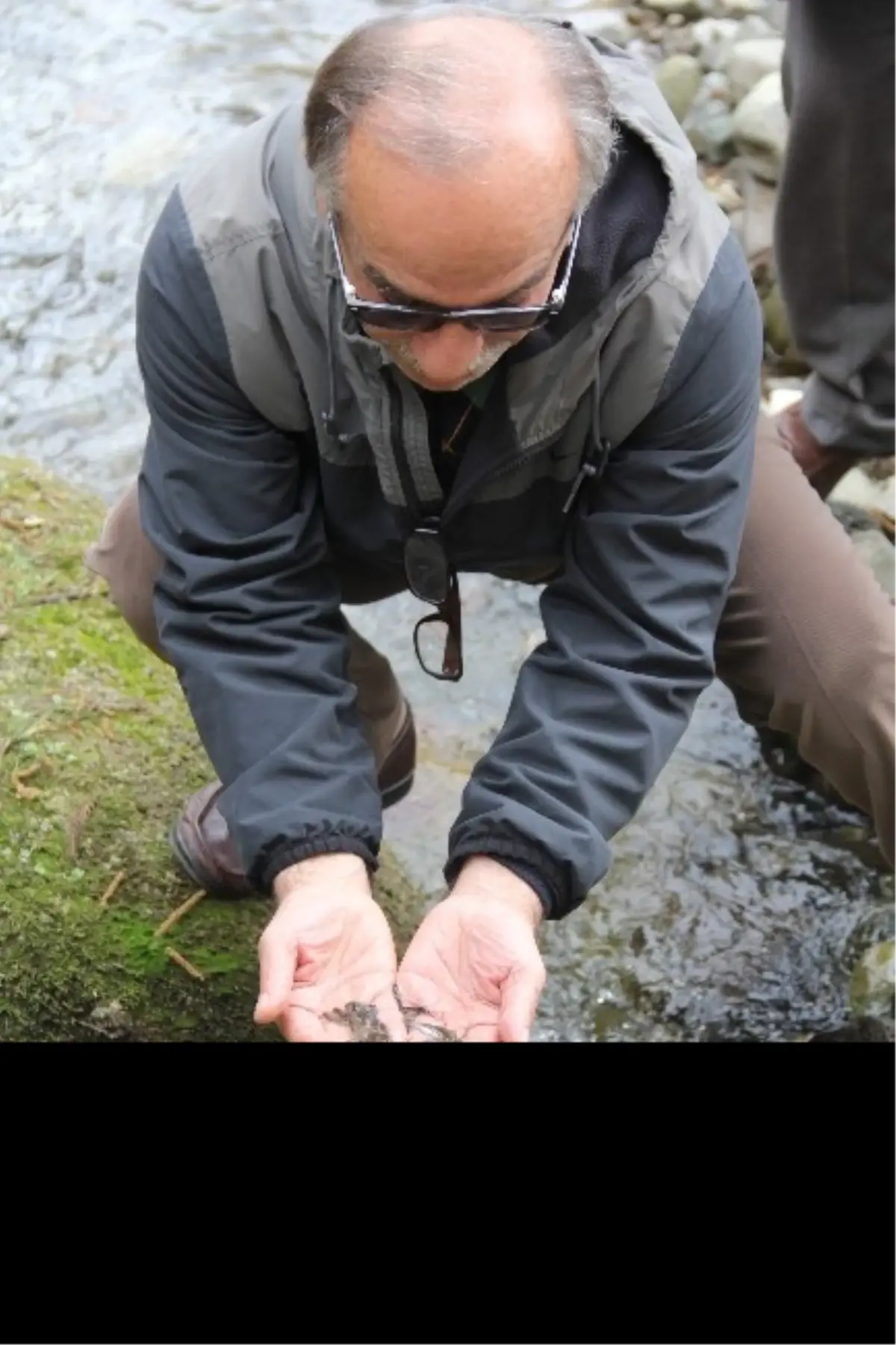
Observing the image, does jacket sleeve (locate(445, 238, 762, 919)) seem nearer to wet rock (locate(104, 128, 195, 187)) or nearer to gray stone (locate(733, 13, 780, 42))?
wet rock (locate(104, 128, 195, 187))

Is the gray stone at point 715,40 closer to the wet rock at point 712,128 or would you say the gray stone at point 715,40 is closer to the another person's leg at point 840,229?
the wet rock at point 712,128

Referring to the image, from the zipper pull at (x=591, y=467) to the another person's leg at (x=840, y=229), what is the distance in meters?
1.26

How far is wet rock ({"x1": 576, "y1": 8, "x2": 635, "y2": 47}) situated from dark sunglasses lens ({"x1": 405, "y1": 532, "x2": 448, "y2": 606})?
193 inches

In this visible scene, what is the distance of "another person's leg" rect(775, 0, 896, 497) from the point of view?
115 inches

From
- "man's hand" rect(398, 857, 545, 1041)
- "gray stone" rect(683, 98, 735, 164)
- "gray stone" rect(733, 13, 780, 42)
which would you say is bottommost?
"gray stone" rect(683, 98, 735, 164)

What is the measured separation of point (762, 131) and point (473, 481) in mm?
3974

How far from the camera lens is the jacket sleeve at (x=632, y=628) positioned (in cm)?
206

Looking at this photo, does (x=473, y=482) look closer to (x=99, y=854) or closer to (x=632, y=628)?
(x=632, y=628)

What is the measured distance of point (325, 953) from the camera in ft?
6.63

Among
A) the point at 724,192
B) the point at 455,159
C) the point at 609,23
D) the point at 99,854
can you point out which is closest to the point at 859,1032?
the point at 99,854

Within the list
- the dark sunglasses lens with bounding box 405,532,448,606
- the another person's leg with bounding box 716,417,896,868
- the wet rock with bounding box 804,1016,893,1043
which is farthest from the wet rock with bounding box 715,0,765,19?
the dark sunglasses lens with bounding box 405,532,448,606

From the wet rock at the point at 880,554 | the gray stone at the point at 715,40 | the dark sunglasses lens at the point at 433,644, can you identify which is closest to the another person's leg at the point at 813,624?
the wet rock at the point at 880,554

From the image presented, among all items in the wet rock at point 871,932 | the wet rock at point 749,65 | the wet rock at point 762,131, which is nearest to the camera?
the wet rock at point 871,932

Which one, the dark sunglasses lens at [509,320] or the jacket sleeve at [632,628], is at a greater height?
the dark sunglasses lens at [509,320]
